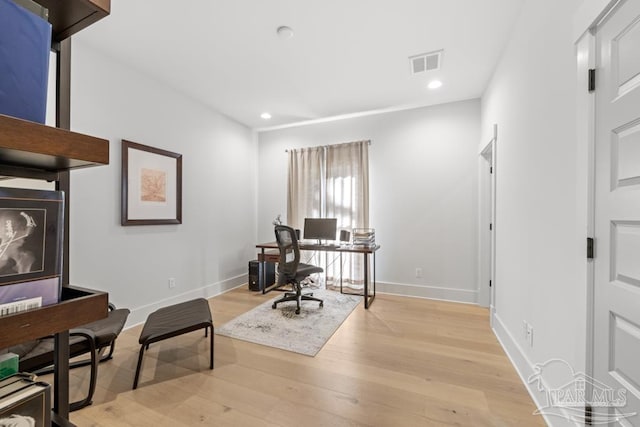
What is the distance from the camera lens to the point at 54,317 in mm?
500

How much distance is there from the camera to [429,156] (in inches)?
151

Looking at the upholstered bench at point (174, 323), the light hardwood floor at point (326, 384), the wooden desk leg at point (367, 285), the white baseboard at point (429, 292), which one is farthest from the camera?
the white baseboard at point (429, 292)

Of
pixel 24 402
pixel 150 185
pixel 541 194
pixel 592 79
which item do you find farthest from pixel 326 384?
pixel 150 185

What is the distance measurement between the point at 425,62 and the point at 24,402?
335 centimetres

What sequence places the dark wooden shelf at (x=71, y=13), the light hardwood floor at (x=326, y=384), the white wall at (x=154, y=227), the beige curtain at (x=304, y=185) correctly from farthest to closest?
1. the beige curtain at (x=304, y=185)
2. the white wall at (x=154, y=227)
3. the light hardwood floor at (x=326, y=384)
4. the dark wooden shelf at (x=71, y=13)

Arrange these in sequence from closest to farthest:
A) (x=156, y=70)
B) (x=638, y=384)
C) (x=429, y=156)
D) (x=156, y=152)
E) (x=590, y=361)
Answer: (x=638, y=384)
(x=590, y=361)
(x=156, y=70)
(x=156, y=152)
(x=429, y=156)

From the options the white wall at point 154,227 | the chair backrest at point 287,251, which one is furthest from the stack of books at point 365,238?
the white wall at point 154,227

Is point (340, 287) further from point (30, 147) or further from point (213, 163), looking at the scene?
point (30, 147)

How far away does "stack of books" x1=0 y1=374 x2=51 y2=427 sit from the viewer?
46 cm

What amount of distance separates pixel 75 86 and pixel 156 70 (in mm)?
780

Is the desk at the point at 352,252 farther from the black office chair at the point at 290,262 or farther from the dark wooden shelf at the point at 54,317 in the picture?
the dark wooden shelf at the point at 54,317

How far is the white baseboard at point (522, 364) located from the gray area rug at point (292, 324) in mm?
1525

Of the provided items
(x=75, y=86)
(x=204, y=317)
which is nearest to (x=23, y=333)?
(x=204, y=317)

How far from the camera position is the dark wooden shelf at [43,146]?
44cm
